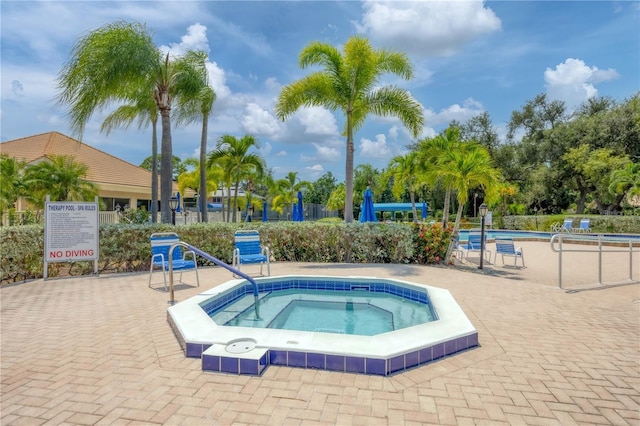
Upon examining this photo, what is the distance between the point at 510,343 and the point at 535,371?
28.8 inches

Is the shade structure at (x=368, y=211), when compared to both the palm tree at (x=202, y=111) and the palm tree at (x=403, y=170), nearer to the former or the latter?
the palm tree at (x=202, y=111)

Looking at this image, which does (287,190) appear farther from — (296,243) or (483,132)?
(296,243)

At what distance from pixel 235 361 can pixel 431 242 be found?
8125mm

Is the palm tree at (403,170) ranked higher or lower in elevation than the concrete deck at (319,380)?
higher

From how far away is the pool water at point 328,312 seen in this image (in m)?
5.28

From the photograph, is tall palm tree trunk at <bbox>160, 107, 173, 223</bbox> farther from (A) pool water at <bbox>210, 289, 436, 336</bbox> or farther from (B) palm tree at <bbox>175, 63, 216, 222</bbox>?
(A) pool water at <bbox>210, 289, 436, 336</bbox>

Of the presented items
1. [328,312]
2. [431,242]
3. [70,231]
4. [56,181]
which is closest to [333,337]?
[328,312]

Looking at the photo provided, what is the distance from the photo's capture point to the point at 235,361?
322 cm

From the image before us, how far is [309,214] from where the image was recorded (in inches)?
1544

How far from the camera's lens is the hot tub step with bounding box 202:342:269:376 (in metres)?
3.19

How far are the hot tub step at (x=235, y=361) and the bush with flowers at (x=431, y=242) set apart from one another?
7788 millimetres

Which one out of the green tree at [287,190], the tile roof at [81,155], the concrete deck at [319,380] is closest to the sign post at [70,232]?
the concrete deck at [319,380]

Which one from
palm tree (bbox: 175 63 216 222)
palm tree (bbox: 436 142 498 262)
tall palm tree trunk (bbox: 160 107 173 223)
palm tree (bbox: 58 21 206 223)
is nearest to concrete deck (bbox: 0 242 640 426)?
palm tree (bbox: 436 142 498 262)

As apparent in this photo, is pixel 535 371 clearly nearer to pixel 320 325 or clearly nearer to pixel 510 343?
pixel 510 343
